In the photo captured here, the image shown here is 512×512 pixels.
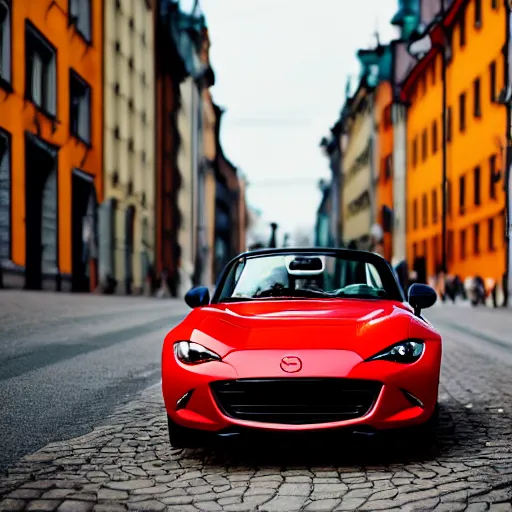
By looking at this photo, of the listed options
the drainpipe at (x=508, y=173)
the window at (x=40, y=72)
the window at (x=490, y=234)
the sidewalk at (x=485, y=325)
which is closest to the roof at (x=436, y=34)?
the drainpipe at (x=508, y=173)

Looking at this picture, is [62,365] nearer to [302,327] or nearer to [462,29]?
[302,327]

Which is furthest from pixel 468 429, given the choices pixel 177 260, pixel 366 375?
pixel 177 260

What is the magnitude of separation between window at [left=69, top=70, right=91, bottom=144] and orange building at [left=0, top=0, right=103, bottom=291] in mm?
30

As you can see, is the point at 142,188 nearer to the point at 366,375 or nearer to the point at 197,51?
the point at 197,51

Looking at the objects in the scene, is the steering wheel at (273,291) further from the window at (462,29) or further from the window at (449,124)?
the window at (449,124)

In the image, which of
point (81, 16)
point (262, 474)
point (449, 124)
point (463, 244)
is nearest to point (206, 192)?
point (449, 124)

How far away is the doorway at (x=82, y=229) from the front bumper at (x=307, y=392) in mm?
21528

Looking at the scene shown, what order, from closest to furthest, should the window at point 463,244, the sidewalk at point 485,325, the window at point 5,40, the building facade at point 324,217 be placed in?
1. the sidewalk at point 485,325
2. the window at point 5,40
3. the window at point 463,244
4. the building facade at point 324,217

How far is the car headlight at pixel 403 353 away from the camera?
17.9 ft

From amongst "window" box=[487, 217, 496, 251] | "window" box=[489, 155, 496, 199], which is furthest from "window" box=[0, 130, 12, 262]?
"window" box=[487, 217, 496, 251]

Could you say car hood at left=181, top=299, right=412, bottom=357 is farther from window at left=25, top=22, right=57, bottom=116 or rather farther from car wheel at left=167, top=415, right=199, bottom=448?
window at left=25, top=22, right=57, bottom=116

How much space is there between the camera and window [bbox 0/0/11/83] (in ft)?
63.9

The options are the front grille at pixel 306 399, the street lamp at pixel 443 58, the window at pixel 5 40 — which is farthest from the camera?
the street lamp at pixel 443 58

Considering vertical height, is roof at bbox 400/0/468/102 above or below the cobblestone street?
above
